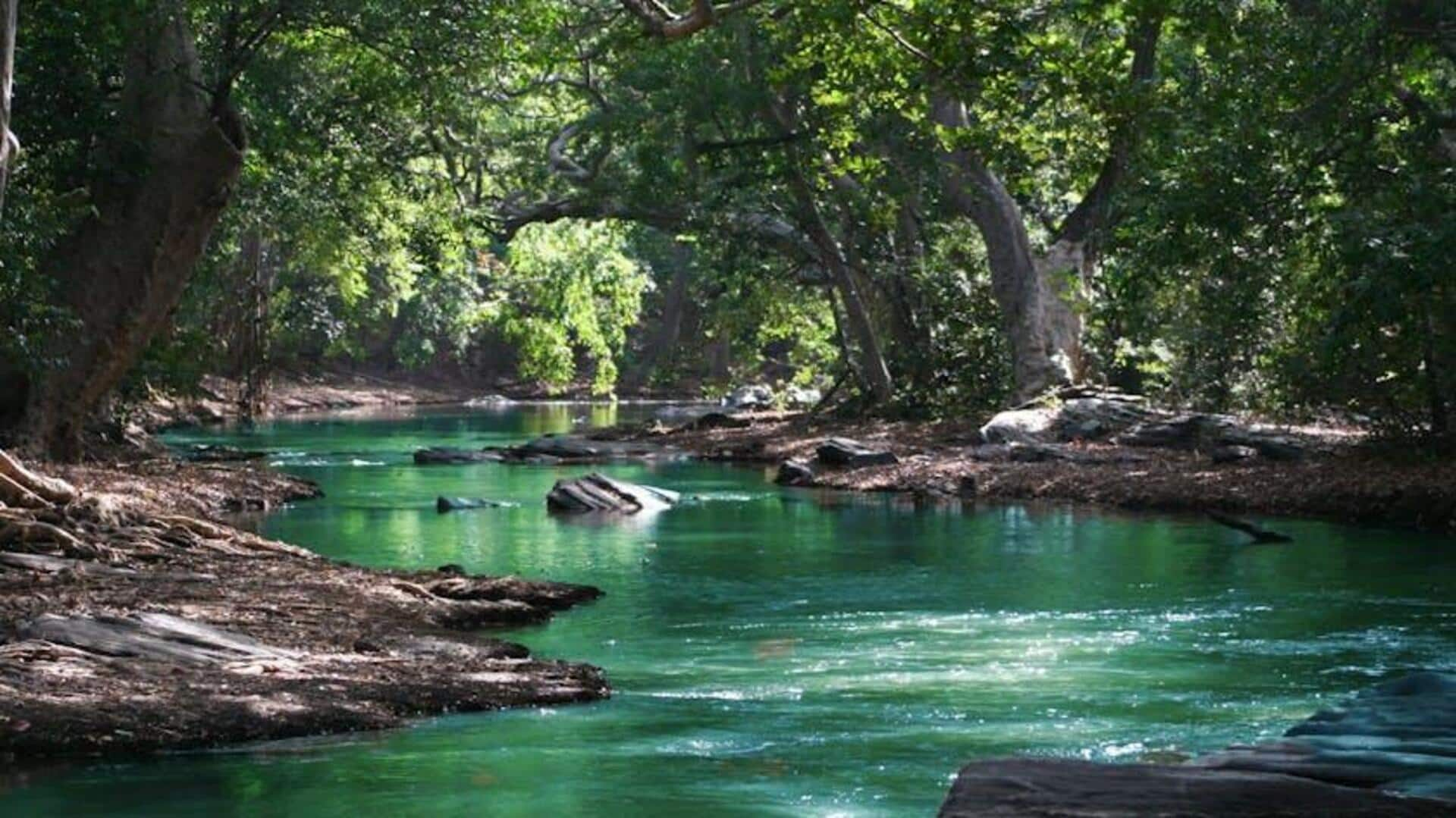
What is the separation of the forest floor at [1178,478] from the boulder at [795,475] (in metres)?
0.14

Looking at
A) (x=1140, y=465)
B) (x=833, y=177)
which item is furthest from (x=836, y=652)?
(x=833, y=177)

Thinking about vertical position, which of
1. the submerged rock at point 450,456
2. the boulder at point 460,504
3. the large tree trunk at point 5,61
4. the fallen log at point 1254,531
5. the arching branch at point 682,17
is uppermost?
the arching branch at point 682,17

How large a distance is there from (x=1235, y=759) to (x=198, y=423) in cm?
4172

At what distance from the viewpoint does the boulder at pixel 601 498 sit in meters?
26.2

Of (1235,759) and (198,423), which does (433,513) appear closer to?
(1235,759)

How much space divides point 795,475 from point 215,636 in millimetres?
19561

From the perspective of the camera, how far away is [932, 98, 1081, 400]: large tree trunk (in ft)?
111

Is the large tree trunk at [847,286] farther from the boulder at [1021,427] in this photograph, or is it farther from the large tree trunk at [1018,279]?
the boulder at [1021,427]

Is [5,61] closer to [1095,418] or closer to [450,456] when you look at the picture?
[1095,418]


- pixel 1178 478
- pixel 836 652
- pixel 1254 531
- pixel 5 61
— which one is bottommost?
pixel 836 652

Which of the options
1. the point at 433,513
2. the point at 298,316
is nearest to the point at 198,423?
the point at 298,316

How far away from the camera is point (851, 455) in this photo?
105 ft

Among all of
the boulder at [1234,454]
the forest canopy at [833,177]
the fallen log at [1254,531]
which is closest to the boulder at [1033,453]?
the forest canopy at [833,177]

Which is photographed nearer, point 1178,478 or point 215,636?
point 215,636
